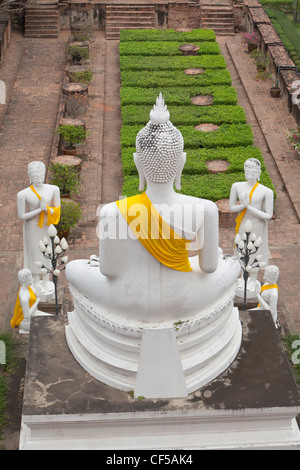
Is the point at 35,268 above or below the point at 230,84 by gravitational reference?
below

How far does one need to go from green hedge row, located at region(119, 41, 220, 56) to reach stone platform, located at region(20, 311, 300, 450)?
48.7 ft

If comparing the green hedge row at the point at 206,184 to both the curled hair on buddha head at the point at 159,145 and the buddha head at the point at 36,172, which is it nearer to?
the buddha head at the point at 36,172

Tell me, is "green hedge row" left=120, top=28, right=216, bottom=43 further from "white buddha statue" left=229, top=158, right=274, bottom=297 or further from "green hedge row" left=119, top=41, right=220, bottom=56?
"white buddha statue" left=229, top=158, right=274, bottom=297

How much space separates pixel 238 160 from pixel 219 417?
29.1 feet

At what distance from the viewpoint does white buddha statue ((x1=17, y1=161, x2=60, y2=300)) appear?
481 inches

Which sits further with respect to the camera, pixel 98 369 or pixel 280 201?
pixel 280 201

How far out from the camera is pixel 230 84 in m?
21.4

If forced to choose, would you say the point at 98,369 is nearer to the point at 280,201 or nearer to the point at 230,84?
the point at 280,201

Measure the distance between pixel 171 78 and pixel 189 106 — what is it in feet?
5.83

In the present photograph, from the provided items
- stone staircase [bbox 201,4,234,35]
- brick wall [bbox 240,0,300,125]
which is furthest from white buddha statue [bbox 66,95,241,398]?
stone staircase [bbox 201,4,234,35]

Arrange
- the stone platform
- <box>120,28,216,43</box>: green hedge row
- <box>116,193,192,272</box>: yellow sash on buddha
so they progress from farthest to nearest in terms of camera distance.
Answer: <box>120,28,216,43</box>: green hedge row → the stone platform → <box>116,193,192,272</box>: yellow sash on buddha

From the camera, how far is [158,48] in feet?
76.5

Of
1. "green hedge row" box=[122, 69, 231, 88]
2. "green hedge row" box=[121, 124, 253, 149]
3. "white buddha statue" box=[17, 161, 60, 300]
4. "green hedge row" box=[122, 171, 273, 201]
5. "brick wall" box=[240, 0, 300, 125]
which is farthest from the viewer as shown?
"green hedge row" box=[122, 69, 231, 88]

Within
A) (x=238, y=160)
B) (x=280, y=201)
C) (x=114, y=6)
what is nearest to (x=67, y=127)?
(x=238, y=160)
